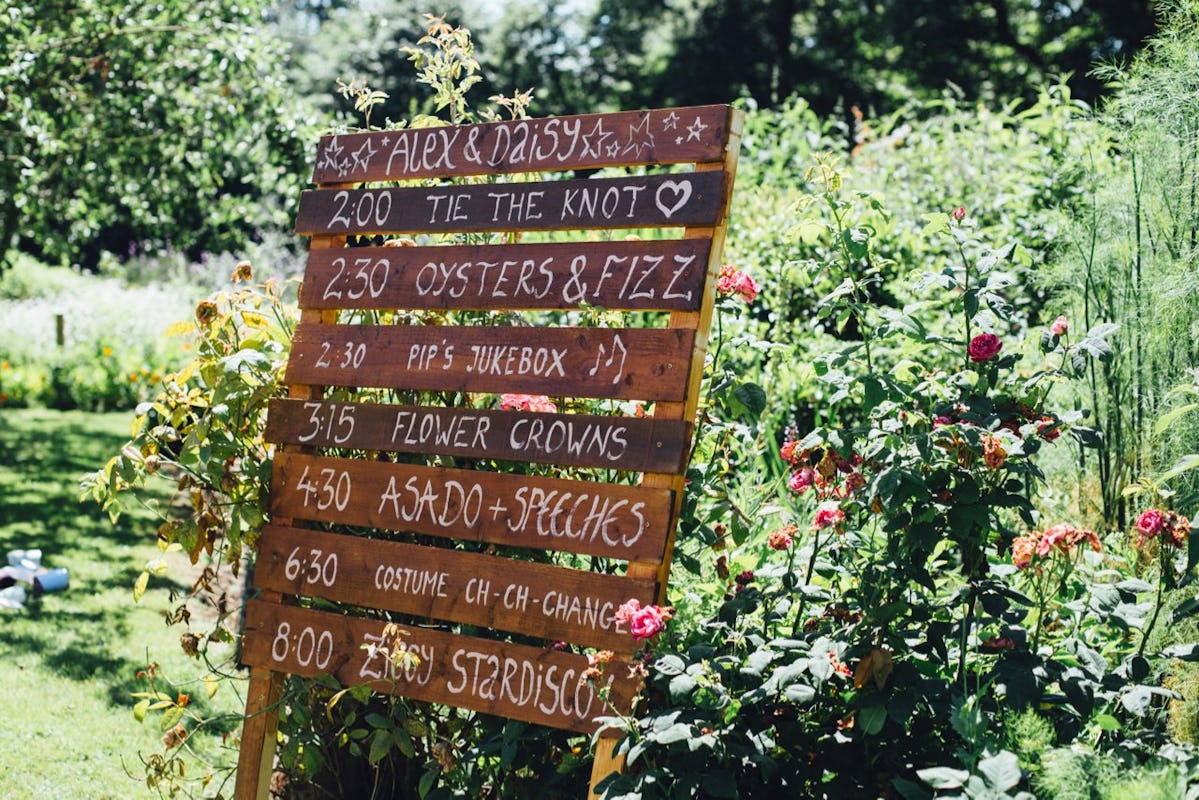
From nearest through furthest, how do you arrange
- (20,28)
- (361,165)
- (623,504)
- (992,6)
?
1. (623,504)
2. (361,165)
3. (20,28)
4. (992,6)

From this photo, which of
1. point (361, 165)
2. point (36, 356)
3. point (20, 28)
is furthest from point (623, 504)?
point (36, 356)

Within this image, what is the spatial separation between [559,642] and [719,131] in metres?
1.29

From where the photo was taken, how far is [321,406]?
9.93ft

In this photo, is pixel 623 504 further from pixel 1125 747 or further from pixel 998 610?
pixel 1125 747

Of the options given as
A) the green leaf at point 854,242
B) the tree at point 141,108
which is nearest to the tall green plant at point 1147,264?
the green leaf at point 854,242

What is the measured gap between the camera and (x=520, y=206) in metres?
2.84

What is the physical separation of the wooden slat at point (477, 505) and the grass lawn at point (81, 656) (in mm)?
660

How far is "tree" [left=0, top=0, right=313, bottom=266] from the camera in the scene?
636 centimetres

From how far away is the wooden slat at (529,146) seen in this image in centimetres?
260

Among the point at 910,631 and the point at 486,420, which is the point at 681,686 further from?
the point at 486,420

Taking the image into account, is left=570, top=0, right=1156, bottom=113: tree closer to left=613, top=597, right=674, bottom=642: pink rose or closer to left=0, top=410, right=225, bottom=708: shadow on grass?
left=0, top=410, right=225, bottom=708: shadow on grass

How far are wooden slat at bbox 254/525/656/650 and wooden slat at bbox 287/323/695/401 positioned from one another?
43 cm

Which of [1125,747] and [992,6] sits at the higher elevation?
[992,6]

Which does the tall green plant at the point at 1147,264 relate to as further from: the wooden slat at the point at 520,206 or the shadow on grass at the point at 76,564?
the shadow on grass at the point at 76,564
